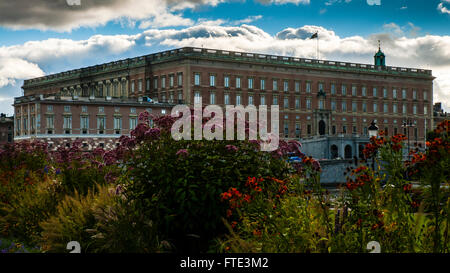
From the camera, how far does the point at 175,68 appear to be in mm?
74938

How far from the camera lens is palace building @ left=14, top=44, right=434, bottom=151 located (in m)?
65.3

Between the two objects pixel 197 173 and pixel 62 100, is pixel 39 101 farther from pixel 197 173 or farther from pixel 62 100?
pixel 197 173

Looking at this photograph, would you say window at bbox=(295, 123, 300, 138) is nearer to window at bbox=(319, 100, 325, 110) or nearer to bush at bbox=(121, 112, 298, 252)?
window at bbox=(319, 100, 325, 110)

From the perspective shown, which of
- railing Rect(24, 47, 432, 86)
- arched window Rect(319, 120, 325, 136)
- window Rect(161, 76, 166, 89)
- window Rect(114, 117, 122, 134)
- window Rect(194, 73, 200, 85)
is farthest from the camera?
arched window Rect(319, 120, 325, 136)

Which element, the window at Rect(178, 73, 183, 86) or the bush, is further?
the window at Rect(178, 73, 183, 86)

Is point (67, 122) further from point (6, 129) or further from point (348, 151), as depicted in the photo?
point (6, 129)

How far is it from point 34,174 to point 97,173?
2822mm

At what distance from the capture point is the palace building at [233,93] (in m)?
65.3

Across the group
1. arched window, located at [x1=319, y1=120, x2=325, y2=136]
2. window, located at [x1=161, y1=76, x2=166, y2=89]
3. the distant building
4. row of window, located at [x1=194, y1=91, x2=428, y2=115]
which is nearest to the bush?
row of window, located at [x1=194, y1=91, x2=428, y2=115]

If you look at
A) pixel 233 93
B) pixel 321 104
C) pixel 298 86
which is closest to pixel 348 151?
pixel 321 104

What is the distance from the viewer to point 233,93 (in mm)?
77188

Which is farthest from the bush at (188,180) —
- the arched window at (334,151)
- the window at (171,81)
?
the window at (171,81)
